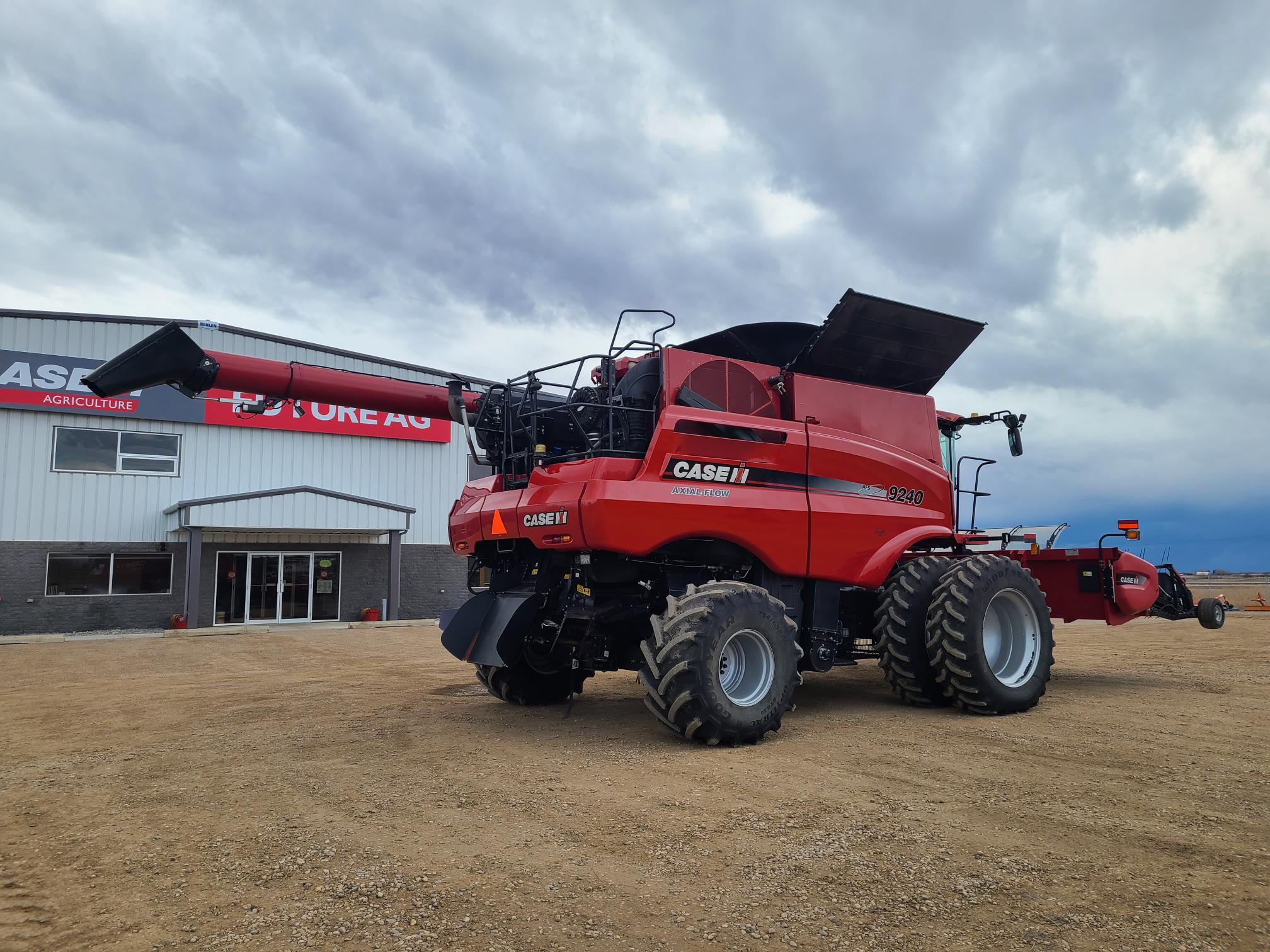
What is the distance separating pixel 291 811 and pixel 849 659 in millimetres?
5411

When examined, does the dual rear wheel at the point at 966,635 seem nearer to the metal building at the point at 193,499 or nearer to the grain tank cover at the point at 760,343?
the grain tank cover at the point at 760,343

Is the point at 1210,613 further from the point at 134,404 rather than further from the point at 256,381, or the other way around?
the point at 134,404

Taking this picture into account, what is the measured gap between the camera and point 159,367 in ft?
21.3

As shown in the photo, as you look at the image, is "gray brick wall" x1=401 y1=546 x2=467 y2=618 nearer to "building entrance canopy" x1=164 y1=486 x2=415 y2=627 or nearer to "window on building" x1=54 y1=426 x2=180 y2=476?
"building entrance canopy" x1=164 y1=486 x2=415 y2=627

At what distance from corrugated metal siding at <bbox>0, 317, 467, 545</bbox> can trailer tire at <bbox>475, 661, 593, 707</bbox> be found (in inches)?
630

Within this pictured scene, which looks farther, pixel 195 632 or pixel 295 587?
pixel 295 587

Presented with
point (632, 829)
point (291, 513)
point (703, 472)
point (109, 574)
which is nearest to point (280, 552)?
point (291, 513)

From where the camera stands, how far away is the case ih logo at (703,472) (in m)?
6.64

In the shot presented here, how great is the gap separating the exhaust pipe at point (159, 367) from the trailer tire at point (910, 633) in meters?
6.21

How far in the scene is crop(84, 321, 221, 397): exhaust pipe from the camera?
634 centimetres

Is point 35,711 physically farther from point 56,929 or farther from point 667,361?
point 667,361

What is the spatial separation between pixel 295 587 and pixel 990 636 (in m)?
20.4

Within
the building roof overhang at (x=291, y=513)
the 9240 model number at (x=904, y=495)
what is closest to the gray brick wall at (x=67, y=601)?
the building roof overhang at (x=291, y=513)

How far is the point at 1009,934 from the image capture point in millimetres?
3096
